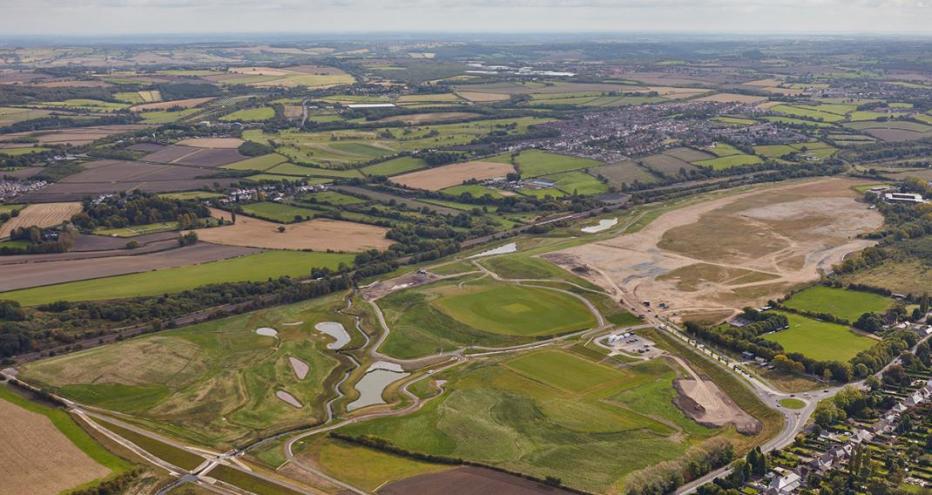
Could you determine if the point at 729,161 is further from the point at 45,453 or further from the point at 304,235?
the point at 45,453

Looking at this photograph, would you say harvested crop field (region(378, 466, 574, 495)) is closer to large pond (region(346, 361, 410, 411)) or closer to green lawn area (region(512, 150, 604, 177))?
large pond (region(346, 361, 410, 411))

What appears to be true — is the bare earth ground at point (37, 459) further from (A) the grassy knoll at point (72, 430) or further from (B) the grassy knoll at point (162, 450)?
(B) the grassy knoll at point (162, 450)

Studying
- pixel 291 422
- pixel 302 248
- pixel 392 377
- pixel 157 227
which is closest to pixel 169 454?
pixel 291 422

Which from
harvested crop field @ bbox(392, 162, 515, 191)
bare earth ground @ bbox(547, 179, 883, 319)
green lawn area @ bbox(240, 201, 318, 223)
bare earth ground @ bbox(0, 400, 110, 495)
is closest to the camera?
bare earth ground @ bbox(0, 400, 110, 495)

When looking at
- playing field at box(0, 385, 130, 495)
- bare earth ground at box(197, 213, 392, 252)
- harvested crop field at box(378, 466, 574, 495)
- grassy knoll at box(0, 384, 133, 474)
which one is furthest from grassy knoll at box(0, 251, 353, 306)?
harvested crop field at box(378, 466, 574, 495)

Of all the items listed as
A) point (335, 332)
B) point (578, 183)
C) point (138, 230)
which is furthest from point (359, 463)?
point (578, 183)

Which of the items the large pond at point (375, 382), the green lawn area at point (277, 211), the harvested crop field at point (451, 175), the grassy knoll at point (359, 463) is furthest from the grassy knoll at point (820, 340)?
the harvested crop field at point (451, 175)
